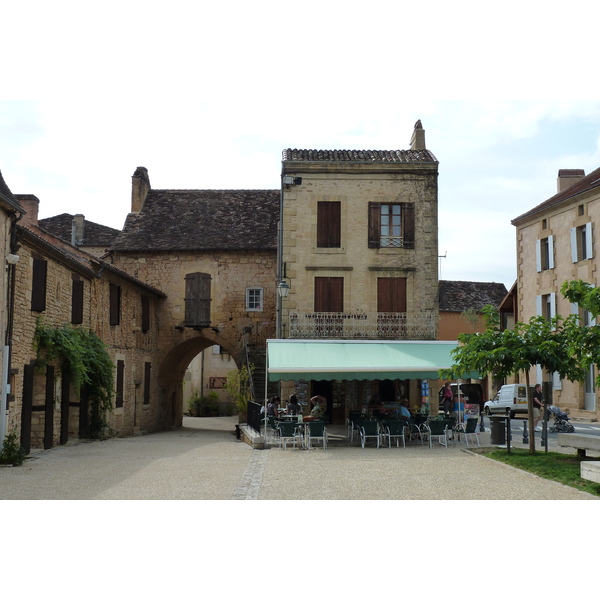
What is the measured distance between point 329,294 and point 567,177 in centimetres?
1573

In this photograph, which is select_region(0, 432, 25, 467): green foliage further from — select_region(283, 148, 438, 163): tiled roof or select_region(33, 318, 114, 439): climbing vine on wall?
select_region(283, 148, 438, 163): tiled roof

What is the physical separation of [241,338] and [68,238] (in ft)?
42.2

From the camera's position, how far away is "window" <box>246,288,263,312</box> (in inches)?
1024

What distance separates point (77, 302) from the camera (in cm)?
1781

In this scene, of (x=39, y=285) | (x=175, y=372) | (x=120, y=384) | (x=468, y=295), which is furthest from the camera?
(x=468, y=295)

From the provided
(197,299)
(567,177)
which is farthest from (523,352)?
(567,177)

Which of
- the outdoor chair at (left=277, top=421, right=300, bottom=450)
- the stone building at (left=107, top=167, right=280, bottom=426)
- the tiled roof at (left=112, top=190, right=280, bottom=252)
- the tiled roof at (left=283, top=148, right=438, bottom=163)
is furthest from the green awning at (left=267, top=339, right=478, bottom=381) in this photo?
the tiled roof at (left=112, top=190, right=280, bottom=252)

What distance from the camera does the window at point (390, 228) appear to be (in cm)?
2111

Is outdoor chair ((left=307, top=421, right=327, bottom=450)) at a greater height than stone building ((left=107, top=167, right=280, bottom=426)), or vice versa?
stone building ((left=107, top=167, right=280, bottom=426))

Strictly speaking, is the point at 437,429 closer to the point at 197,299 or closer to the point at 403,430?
the point at 403,430

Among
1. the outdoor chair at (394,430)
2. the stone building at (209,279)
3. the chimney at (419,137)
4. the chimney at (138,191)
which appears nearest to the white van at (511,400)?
the stone building at (209,279)

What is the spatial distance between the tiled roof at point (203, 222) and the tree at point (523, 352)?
13511 mm

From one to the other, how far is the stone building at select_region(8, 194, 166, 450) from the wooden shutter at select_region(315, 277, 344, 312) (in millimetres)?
5930

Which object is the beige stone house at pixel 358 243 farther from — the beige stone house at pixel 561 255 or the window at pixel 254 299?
the beige stone house at pixel 561 255
